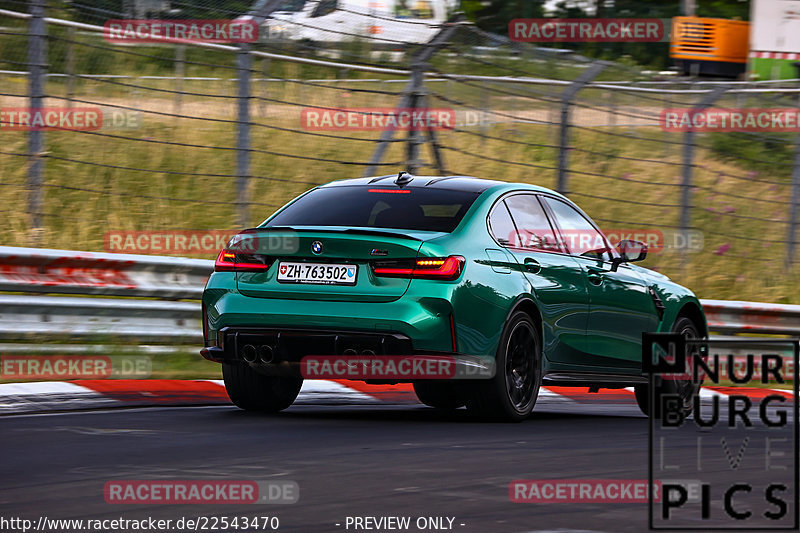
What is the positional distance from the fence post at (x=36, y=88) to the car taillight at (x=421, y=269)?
171 inches

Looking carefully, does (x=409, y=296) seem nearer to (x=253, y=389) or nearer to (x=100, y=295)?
(x=253, y=389)

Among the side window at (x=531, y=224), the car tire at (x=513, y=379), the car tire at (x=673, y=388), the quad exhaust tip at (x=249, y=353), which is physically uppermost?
the side window at (x=531, y=224)

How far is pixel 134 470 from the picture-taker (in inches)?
229

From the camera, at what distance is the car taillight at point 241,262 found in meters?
7.67

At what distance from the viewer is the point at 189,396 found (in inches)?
350

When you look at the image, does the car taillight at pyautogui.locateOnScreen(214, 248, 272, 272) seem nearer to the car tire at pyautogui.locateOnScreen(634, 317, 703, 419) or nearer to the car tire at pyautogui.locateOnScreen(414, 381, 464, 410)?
the car tire at pyautogui.locateOnScreen(414, 381, 464, 410)

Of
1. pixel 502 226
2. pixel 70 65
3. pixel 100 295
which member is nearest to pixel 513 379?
pixel 502 226

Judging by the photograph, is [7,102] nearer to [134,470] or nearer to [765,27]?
[134,470]

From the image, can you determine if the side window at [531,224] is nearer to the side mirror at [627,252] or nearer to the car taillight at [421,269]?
the side mirror at [627,252]

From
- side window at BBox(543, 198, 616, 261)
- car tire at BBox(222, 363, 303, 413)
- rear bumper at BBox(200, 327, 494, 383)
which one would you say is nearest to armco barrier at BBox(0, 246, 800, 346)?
car tire at BBox(222, 363, 303, 413)

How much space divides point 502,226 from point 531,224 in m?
0.45

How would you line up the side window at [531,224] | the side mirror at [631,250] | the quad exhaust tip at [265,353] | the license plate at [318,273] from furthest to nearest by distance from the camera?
the side mirror at [631,250]
the side window at [531,224]
the quad exhaust tip at [265,353]
the license plate at [318,273]

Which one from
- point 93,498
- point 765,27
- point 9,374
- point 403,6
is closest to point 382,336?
point 93,498

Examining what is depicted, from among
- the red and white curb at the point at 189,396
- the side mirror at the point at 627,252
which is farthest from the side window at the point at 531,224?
the red and white curb at the point at 189,396
